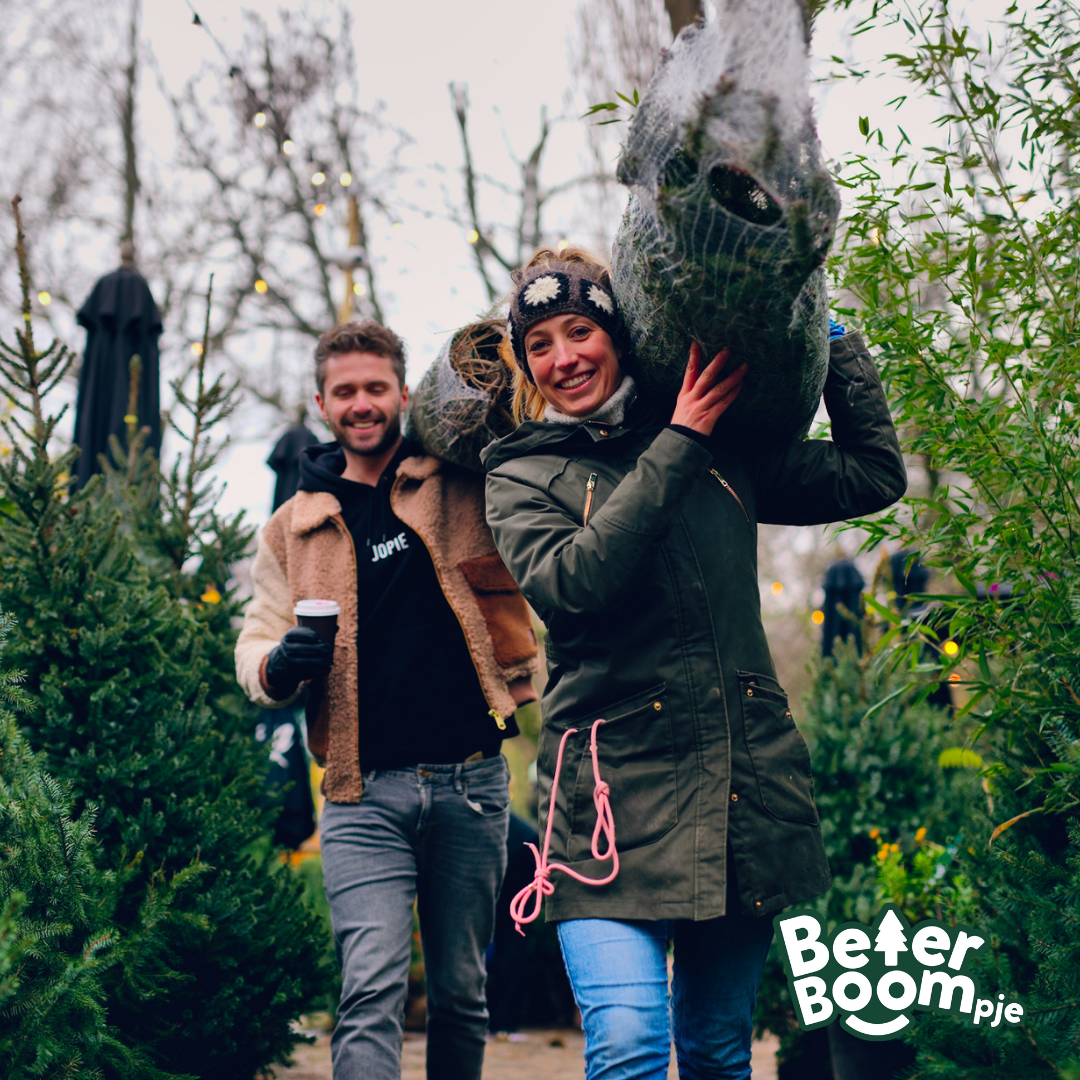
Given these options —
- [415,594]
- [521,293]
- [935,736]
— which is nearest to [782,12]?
[521,293]

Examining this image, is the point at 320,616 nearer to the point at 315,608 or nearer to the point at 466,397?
the point at 315,608

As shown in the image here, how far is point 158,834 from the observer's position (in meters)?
2.89

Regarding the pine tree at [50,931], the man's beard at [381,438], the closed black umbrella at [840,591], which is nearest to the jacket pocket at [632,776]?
the pine tree at [50,931]

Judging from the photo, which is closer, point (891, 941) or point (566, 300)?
point (566, 300)

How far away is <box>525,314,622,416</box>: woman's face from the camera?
87.0 inches

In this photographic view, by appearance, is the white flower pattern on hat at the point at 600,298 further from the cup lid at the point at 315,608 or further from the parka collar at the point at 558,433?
the cup lid at the point at 315,608

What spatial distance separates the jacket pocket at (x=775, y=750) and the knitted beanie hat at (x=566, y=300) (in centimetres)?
78

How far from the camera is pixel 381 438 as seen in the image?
9.94ft

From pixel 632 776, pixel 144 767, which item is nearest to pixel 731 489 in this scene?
pixel 632 776

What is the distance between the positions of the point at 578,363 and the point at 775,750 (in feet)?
2.89

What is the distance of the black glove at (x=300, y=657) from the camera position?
8.63ft

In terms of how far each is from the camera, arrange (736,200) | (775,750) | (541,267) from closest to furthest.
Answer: (736,200), (775,750), (541,267)

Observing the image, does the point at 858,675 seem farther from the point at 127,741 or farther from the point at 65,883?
the point at 65,883

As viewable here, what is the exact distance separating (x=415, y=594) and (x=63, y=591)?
1.04 metres
